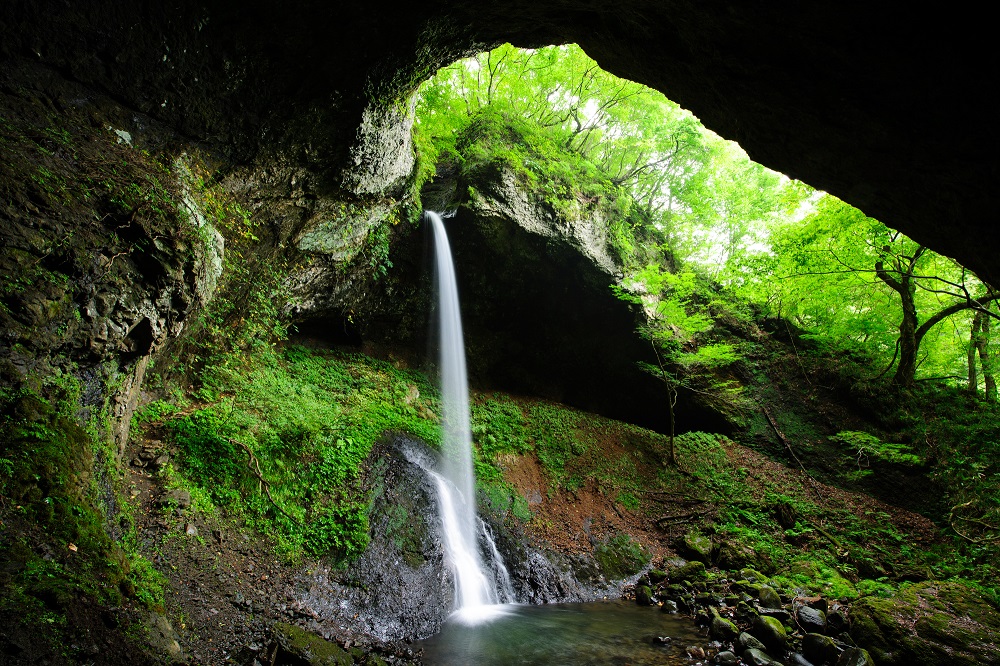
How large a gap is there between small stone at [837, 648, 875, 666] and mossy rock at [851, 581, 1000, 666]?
252mm

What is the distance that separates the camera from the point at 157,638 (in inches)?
100

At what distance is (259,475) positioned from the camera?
5543 millimetres

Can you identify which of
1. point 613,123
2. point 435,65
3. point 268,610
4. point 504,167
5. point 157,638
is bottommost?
point 268,610

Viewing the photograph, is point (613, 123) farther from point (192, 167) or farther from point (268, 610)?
point (268, 610)

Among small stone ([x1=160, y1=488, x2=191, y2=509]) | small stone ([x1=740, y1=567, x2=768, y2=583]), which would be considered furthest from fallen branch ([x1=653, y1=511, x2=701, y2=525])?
small stone ([x1=160, y1=488, x2=191, y2=509])

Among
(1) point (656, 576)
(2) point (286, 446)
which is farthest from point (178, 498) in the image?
(1) point (656, 576)

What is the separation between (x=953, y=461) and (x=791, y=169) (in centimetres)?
1003

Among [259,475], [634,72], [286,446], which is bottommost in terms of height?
[259,475]

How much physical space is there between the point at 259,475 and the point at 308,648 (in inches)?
92.6

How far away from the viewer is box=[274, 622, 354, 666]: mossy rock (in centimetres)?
393

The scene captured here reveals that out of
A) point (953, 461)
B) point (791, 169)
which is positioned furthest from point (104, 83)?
point (953, 461)

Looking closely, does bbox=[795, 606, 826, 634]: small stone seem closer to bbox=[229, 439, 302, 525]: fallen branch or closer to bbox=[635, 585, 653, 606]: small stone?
bbox=[635, 585, 653, 606]: small stone

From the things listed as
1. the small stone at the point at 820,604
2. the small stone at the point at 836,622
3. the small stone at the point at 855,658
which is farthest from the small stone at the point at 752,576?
the small stone at the point at 855,658

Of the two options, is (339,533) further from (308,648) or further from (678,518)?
(678,518)
